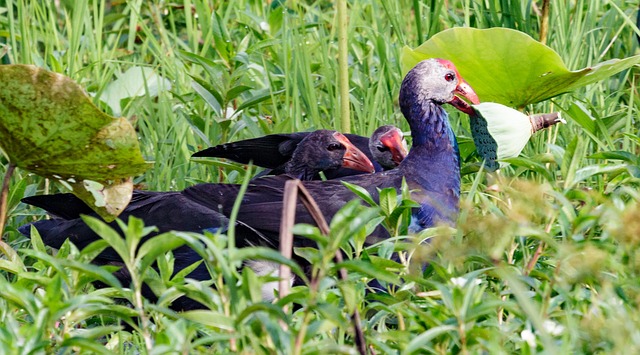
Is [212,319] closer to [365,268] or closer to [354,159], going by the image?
[365,268]

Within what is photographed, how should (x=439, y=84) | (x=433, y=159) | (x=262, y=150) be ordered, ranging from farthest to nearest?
(x=262, y=150), (x=439, y=84), (x=433, y=159)

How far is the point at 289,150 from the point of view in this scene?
3.87 meters

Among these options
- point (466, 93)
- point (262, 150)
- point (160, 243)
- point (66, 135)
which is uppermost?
point (160, 243)

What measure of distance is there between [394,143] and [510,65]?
0.75 m

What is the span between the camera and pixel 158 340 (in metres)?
1.74

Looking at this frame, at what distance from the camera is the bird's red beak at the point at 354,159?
3875 mm

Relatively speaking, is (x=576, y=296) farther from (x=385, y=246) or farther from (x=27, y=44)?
(x=27, y=44)

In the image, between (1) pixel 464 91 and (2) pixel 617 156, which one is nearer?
(2) pixel 617 156

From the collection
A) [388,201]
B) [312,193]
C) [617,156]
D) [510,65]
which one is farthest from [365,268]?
[510,65]

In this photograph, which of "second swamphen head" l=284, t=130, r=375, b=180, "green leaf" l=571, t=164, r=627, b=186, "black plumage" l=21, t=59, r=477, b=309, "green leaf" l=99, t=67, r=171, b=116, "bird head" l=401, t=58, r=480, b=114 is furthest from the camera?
"green leaf" l=99, t=67, r=171, b=116

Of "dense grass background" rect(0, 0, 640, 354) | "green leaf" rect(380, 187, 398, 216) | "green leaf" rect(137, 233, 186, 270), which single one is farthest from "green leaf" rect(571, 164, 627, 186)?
"green leaf" rect(137, 233, 186, 270)

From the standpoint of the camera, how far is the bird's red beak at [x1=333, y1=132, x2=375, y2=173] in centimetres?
388

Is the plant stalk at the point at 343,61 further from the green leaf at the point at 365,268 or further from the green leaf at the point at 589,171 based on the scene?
the green leaf at the point at 365,268

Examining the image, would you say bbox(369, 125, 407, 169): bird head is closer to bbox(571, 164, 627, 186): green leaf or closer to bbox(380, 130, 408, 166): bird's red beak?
bbox(380, 130, 408, 166): bird's red beak
